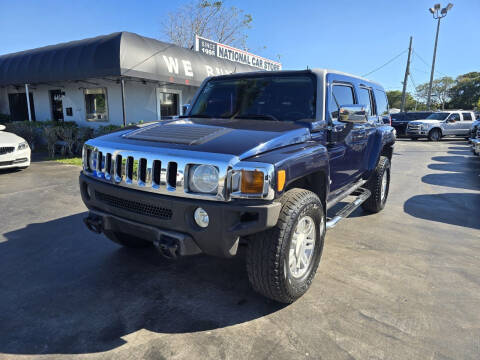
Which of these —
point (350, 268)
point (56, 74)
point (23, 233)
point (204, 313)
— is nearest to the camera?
point (204, 313)

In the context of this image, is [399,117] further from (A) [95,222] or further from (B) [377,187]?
(A) [95,222]

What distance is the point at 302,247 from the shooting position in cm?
275

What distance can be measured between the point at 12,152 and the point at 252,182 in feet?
27.6

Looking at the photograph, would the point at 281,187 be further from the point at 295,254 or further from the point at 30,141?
the point at 30,141

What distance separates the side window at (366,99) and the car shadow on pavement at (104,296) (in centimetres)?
268

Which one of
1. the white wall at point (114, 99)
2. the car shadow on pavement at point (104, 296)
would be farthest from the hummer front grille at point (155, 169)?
the white wall at point (114, 99)

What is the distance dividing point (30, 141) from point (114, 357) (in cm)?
1347

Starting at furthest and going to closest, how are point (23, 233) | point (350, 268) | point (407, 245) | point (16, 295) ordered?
point (23, 233)
point (407, 245)
point (350, 268)
point (16, 295)

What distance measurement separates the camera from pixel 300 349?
220 cm

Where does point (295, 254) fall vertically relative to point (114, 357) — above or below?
above

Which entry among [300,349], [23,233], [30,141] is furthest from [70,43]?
[300,349]

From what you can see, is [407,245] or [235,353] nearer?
[235,353]

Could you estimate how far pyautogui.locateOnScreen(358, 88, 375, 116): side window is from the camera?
14.4 ft

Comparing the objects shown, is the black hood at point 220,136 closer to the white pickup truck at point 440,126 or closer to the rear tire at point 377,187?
the rear tire at point 377,187
